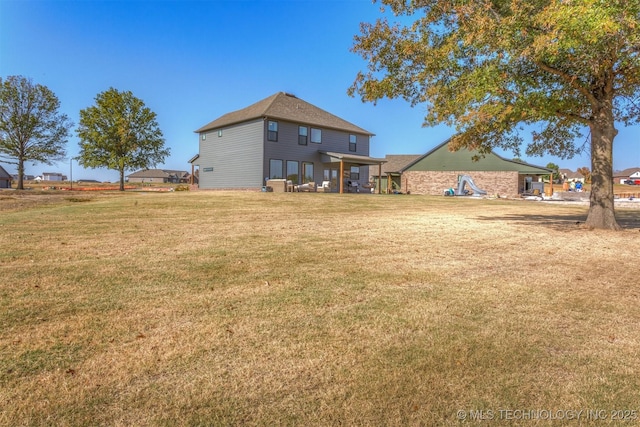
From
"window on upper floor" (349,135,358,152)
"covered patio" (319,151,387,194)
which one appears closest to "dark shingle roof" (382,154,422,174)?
"window on upper floor" (349,135,358,152)

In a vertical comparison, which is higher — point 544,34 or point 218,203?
point 544,34

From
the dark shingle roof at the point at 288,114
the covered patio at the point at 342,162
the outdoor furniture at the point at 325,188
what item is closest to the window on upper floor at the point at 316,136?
the dark shingle roof at the point at 288,114

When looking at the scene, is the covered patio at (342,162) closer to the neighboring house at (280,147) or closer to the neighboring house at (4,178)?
the neighboring house at (280,147)

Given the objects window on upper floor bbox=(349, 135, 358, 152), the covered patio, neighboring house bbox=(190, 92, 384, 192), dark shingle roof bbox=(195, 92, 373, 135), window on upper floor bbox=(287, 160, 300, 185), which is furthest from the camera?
window on upper floor bbox=(349, 135, 358, 152)

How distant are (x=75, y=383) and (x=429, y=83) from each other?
11037mm

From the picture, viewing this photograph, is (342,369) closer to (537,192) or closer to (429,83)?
(429,83)

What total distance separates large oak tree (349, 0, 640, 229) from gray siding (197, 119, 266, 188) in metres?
17.1

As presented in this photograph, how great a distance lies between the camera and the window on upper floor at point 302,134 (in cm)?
2914

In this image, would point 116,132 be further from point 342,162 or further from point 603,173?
point 603,173

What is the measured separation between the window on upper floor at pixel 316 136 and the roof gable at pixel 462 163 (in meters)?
12.9

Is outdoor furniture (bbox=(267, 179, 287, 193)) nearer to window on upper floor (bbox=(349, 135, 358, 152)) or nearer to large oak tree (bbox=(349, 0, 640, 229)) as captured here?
window on upper floor (bbox=(349, 135, 358, 152))

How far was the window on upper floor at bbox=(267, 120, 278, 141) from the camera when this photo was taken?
2722 cm

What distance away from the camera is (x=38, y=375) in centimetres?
251

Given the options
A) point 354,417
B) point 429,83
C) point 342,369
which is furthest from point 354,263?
point 429,83
